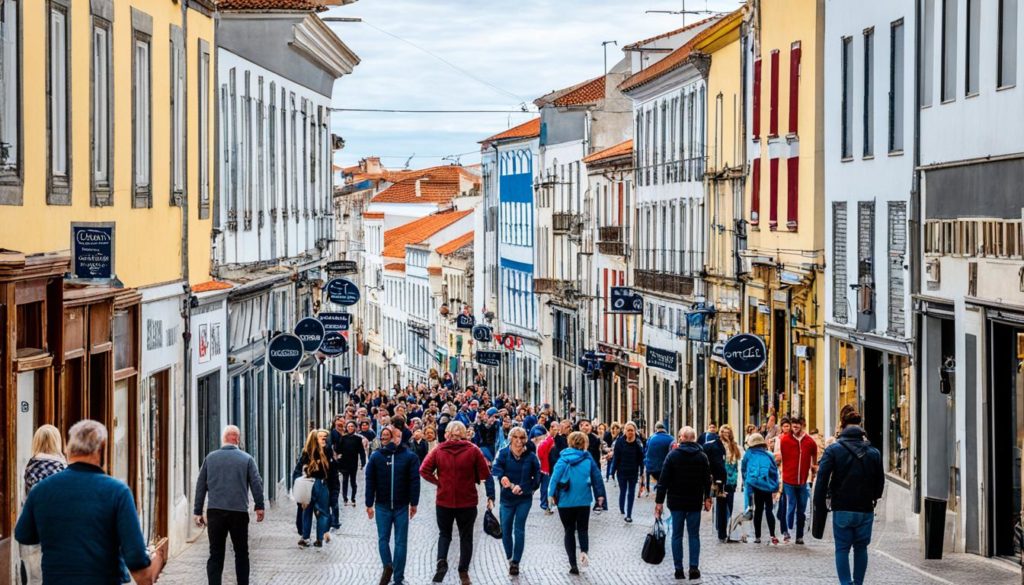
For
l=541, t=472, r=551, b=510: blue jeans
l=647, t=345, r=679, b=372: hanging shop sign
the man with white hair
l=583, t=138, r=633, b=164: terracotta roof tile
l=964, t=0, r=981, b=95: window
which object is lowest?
l=541, t=472, r=551, b=510: blue jeans

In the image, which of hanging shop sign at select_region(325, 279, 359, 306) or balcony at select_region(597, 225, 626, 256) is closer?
hanging shop sign at select_region(325, 279, 359, 306)

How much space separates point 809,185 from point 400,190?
4163 inches

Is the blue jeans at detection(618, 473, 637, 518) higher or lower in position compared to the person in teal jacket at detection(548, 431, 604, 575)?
lower

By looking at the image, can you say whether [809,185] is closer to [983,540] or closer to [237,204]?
[237,204]

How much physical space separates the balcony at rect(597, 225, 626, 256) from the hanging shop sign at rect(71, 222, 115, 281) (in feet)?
145

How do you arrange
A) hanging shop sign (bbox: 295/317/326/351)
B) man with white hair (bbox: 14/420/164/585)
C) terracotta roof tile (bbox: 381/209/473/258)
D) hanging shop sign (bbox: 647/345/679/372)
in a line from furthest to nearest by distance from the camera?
1. terracotta roof tile (bbox: 381/209/473/258)
2. hanging shop sign (bbox: 647/345/679/372)
3. hanging shop sign (bbox: 295/317/326/351)
4. man with white hair (bbox: 14/420/164/585)

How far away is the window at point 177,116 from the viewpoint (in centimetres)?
2550

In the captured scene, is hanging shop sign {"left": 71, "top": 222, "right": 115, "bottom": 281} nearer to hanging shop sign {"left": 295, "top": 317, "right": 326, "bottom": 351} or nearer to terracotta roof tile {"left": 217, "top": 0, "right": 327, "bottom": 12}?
hanging shop sign {"left": 295, "top": 317, "right": 326, "bottom": 351}

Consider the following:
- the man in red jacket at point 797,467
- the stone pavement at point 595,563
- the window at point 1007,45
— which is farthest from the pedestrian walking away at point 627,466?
the window at point 1007,45

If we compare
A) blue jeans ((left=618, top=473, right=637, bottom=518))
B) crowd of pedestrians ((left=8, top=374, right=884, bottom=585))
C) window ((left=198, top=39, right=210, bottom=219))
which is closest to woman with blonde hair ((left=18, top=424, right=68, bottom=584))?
crowd of pedestrians ((left=8, top=374, right=884, bottom=585))

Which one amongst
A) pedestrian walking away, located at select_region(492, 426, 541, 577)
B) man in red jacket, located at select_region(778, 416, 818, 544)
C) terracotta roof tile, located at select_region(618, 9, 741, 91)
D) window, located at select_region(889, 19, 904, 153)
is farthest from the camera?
terracotta roof tile, located at select_region(618, 9, 741, 91)

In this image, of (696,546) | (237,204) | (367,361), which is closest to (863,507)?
(696,546)

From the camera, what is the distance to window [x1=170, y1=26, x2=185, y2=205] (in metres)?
25.5

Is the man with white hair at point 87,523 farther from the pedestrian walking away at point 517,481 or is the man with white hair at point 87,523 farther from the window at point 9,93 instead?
the pedestrian walking away at point 517,481
